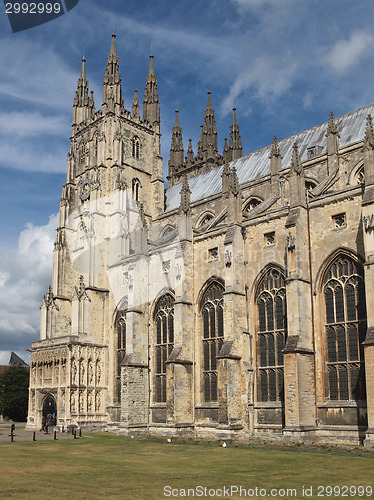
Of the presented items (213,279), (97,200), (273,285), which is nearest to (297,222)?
(273,285)

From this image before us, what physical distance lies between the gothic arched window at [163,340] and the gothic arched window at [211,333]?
3694 mm

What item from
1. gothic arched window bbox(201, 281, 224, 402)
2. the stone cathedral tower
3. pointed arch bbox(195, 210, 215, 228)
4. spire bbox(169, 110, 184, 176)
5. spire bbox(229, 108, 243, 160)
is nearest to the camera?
gothic arched window bbox(201, 281, 224, 402)

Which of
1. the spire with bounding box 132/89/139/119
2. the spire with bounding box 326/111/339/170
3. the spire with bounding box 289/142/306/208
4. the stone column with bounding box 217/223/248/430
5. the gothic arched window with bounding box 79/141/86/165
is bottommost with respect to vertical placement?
the stone column with bounding box 217/223/248/430

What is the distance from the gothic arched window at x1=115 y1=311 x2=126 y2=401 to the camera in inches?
1576

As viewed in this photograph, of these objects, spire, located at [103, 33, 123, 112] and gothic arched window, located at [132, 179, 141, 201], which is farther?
gothic arched window, located at [132, 179, 141, 201]

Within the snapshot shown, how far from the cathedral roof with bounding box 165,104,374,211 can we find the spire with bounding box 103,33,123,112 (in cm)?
1049

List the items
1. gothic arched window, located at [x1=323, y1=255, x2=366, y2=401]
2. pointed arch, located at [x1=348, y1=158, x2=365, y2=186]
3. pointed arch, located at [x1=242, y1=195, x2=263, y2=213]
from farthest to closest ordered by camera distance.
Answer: pointed arch, located at [x1=242, y1=195, x2=263, y2=213] < pointed arch, located at [x1=348, y1=158, x2=365, y2=186] < gothic arched window, located at [x1=323, y1=255, x2=366, y2=401]

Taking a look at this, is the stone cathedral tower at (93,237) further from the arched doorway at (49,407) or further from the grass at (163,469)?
the grass at (163,469)

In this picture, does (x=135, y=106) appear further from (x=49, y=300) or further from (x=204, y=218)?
(x=49, y=300)

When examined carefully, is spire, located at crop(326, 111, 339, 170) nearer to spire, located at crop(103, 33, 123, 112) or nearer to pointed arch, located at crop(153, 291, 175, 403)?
pointed arch, located at crop(153, 291, 175, 403)

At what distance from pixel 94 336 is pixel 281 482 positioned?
28.6 metres

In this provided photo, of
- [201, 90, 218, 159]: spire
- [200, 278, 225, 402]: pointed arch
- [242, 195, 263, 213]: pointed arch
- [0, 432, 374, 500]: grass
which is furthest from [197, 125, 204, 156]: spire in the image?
[0, 432, 374, 500]: grass

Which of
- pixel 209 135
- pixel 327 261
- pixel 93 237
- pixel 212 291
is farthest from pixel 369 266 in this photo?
pixel 209 135

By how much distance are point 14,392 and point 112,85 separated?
1339 inches
